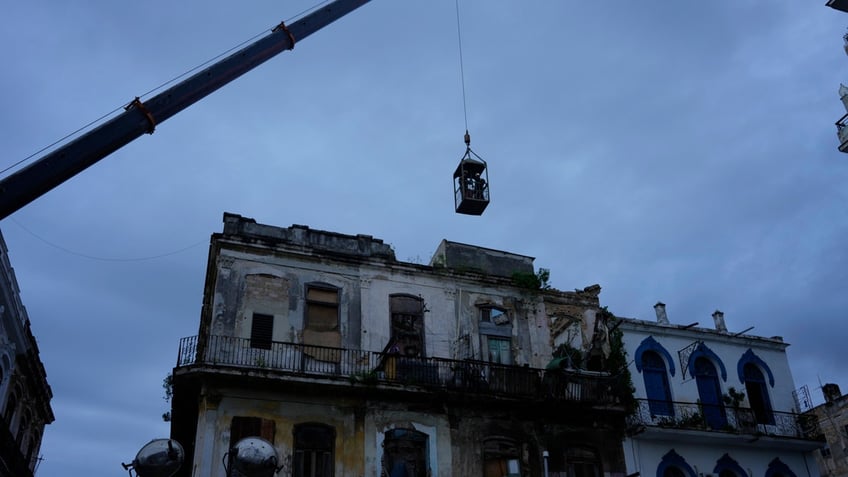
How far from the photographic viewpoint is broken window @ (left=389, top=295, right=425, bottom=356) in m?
25.4

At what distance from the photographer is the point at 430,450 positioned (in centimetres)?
2345

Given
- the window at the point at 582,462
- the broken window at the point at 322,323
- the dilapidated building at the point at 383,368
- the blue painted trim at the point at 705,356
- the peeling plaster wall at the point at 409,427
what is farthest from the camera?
the blue painted trim at the point at 705,356

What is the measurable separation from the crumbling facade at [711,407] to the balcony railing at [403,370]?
5.93 ft

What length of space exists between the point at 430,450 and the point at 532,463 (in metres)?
3.36

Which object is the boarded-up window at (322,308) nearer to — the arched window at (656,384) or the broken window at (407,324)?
the broken window at (407,324)

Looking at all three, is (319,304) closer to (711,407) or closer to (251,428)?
(251,428)

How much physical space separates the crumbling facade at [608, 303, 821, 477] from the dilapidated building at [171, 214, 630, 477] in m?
1.09

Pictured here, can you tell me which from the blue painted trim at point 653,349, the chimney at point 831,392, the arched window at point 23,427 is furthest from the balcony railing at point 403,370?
the chimney at point 831,392

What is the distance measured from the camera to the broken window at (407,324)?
25406mm

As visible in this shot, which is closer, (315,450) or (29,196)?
(29,196)

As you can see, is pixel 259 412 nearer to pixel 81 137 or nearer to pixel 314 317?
pixel 314 317

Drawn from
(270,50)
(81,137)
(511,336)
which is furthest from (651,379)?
(81,137)

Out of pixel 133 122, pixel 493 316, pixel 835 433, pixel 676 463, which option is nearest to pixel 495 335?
pixel 493 316

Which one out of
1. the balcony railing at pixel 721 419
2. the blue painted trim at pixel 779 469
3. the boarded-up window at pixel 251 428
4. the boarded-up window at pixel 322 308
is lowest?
the blue painted trim at pixel 779 469
